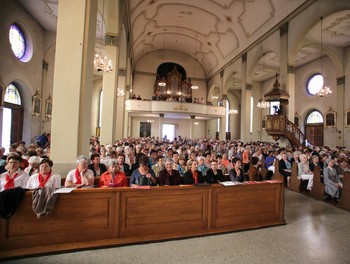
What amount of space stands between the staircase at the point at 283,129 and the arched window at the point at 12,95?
41.0 feet

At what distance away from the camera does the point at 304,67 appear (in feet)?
54.2

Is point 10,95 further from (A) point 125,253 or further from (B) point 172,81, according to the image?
(B) point 172,81

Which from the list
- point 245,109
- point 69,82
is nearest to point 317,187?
point 69,82

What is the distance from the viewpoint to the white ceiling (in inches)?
425

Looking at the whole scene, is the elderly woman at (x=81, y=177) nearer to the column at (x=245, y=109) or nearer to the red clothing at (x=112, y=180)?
the red clothing at (x=112, y=180)

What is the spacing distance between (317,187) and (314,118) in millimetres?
12657

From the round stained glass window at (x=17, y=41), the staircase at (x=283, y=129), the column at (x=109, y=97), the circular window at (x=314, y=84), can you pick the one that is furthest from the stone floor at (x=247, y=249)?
the circular window at (x=314, y=84)

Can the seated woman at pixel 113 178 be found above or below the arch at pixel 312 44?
below

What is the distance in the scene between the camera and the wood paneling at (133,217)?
261cm

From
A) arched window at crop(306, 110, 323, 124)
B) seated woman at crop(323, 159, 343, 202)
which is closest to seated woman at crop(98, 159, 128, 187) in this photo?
seated woman at crop(323, 159, 343, 202)

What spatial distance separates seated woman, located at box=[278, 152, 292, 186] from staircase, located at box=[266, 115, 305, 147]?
3.57 meters

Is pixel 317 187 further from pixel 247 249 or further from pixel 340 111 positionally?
pixel 340 111

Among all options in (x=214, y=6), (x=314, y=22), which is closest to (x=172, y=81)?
(x=214, y=6)

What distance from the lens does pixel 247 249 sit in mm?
2902
